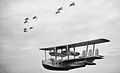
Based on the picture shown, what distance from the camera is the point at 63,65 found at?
26188 millimetres

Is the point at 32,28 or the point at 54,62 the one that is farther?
the point at 32,28

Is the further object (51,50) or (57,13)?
(51,50)

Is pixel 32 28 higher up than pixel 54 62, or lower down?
higher up

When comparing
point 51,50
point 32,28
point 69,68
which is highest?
point 32,28

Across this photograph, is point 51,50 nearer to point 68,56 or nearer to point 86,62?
point 68,56

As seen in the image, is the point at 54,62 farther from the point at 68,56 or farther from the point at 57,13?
the point at 57,13

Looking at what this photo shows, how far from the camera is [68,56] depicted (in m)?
26.5

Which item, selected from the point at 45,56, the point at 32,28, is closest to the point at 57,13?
the point at 32,28

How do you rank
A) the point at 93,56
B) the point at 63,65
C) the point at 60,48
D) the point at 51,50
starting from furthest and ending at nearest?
the point at 51,50 → the point at 60,48 → the point at 63,65 → the point at 93,56

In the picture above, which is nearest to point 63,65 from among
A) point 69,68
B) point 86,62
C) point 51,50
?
point 69,68

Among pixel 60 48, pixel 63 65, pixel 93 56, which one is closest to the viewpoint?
pixel 93 56

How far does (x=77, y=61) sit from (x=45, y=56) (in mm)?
5956

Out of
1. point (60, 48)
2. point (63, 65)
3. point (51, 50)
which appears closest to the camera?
point (63, 65)

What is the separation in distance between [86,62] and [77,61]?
1.00 m
